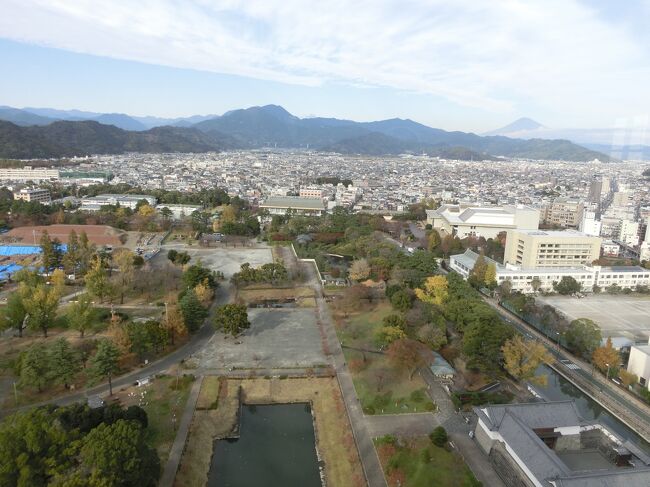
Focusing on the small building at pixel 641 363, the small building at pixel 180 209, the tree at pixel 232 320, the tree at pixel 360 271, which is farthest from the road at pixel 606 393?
the small building at pixel 180 209

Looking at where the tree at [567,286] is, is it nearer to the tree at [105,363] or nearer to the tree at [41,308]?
the tree at [105,363]

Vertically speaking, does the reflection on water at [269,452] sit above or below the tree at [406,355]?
below

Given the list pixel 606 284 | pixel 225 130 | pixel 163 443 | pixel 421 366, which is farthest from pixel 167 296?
pixel 225 130

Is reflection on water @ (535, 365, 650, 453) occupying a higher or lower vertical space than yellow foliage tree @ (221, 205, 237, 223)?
lower

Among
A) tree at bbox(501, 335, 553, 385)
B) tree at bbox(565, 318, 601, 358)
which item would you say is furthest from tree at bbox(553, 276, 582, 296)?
tree at bbox(501, 335, 553, 385)

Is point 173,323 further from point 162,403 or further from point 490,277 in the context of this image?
point 490,277

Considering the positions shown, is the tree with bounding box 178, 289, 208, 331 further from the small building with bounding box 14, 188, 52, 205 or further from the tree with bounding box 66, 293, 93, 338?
the small building with bounding box 14, 188, 52, 205
